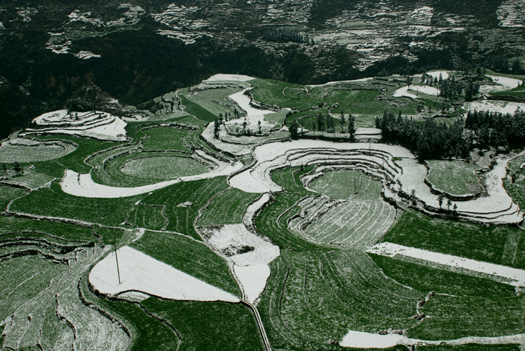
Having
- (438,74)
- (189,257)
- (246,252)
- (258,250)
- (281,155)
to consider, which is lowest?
(438,74)

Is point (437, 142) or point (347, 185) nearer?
point (347, 185)

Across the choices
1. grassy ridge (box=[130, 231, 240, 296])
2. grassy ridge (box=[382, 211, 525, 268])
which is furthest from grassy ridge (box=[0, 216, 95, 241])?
grassy ridge (box=[382, 211, 525, 268])

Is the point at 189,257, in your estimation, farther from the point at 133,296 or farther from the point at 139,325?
the point at 139,325

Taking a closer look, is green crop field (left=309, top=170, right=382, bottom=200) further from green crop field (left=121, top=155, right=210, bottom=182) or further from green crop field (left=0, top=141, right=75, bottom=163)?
green crop field (left=0, top=141, right=75, bottom=163)

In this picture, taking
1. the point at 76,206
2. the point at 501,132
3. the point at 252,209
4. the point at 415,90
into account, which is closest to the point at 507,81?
the point at 415,90

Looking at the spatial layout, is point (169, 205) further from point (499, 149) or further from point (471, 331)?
point (499, 149)
